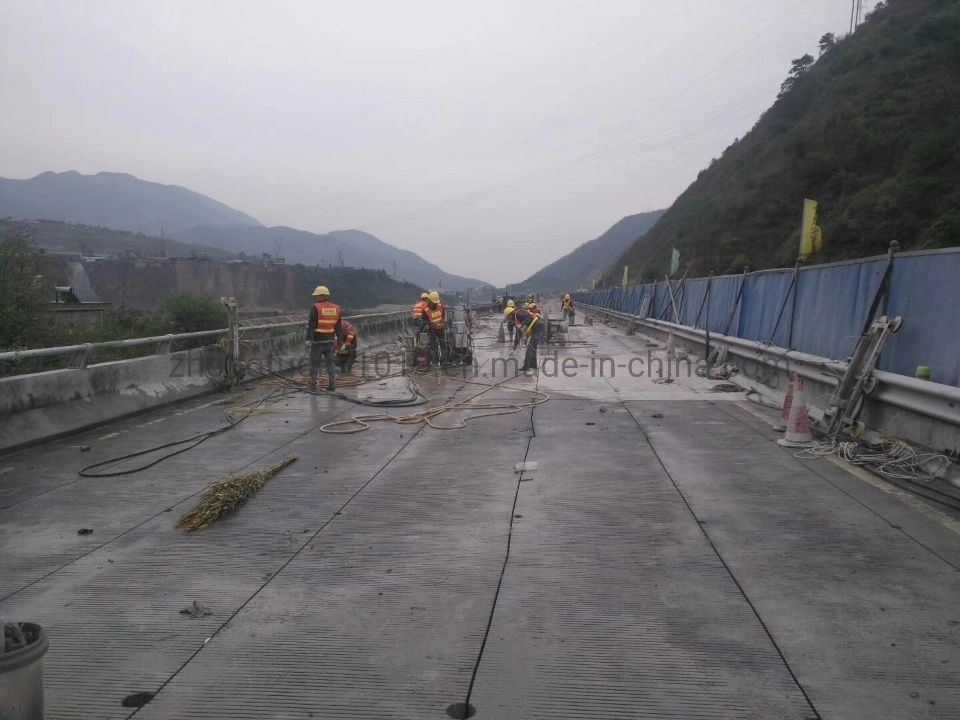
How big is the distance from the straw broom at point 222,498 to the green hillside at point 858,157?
3364 cm

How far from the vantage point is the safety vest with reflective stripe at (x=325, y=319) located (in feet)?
42.8

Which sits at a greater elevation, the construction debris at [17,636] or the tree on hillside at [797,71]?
the tree on hillside at [797,71]

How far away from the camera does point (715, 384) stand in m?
14.4

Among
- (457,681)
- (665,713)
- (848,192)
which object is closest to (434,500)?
(457,681)

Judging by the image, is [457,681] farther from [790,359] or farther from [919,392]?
[790,359]

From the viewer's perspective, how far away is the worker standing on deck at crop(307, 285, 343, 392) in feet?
42.7

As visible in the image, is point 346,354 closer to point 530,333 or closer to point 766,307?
point 530,333

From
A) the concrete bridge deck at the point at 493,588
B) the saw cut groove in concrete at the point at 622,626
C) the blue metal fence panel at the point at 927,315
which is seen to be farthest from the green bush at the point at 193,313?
the saw cut groove in concrete at the point at 622,626

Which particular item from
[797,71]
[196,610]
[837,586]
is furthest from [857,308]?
[797,71]

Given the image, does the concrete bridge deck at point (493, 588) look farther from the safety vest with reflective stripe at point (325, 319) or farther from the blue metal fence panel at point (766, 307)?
the blue metal fence panel at point (766, 307)

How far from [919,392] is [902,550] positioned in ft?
9.13

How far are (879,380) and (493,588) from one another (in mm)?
5883

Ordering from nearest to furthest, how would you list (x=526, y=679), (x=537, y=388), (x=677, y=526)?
(x=526, y=679)
(x=677, y=526)
(x=537, y=388)

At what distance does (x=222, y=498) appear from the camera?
6137 mm
